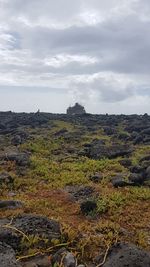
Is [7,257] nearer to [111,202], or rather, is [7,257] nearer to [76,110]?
[111,202]

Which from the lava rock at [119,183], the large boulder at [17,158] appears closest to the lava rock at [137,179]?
the lava rock at [119,183]

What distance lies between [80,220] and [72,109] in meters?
92.8

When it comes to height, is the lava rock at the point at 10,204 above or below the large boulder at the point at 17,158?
below

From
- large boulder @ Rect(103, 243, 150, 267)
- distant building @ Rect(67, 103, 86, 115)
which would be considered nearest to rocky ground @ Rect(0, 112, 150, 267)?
large boulder @ Rect(103, 243, 150, 267)

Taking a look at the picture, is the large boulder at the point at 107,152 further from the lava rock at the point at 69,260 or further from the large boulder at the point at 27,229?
the lava rock at the point at 69,260

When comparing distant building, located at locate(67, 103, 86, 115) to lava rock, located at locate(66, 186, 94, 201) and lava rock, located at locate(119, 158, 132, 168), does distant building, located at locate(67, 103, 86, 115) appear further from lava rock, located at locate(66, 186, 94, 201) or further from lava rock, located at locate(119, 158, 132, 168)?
lava rock, located at locate(66, 186, 94, 201)

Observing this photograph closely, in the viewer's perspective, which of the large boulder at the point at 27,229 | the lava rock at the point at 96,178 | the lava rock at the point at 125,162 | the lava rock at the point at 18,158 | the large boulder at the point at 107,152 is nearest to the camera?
the large boulder at the point at 27,229

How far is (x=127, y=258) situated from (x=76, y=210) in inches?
280

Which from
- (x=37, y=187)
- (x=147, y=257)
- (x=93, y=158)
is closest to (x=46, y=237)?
(x=147, y=257)

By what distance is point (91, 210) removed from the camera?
17438mm

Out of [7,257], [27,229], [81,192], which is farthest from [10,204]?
[7,257]

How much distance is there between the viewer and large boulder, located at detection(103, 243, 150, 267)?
10684 millimetres

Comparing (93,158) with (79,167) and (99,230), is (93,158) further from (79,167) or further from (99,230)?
(99,230)

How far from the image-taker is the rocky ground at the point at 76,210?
1172cm
